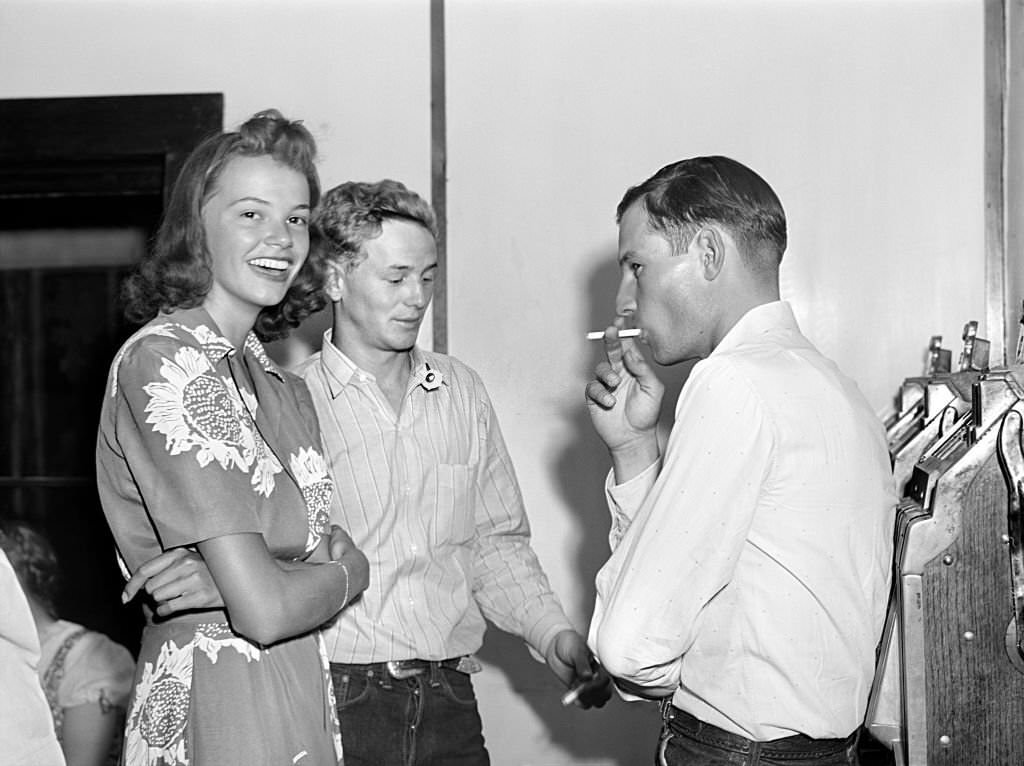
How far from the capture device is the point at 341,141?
10.7 feet

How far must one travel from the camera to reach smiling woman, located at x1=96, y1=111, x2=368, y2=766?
163 cm

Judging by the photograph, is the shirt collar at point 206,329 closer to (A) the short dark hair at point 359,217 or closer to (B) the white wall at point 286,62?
(A) the short dark hair at point 359,217

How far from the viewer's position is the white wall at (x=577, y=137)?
3.16 m

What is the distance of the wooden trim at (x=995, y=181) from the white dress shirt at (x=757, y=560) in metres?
1.67

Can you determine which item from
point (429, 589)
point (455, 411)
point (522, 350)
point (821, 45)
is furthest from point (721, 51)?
point (429, 589)

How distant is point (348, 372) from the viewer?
2332mm

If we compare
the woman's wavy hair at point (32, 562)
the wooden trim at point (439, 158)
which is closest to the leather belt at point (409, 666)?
the wooden trim at point (439, 158)

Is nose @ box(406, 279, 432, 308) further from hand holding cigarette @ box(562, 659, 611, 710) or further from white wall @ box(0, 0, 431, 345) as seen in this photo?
white wall @ box(0, 0, 431, 345)

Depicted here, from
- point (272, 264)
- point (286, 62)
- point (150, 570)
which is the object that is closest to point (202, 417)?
point (150, 570)

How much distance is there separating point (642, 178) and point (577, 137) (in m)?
0.21

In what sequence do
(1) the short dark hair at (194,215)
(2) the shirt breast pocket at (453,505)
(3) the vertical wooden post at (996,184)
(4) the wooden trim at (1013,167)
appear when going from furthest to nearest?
(3) the vertical wooden post at (996,184) < (4) the wooden trim at (1013,167) < (2) the shirt breast pocket at (453,505) < (1) the short dark hair at (194,215)

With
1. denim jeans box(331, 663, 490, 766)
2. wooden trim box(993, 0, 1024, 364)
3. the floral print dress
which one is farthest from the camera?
→ wooden trim box(993, 0, 1024, 364)

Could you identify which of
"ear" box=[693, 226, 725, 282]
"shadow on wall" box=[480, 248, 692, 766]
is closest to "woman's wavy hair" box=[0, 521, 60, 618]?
"shadow on wall" box=[480, 248, 692, 766]

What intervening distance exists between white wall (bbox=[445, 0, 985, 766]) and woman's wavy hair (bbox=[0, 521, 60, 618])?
119 centimetres
